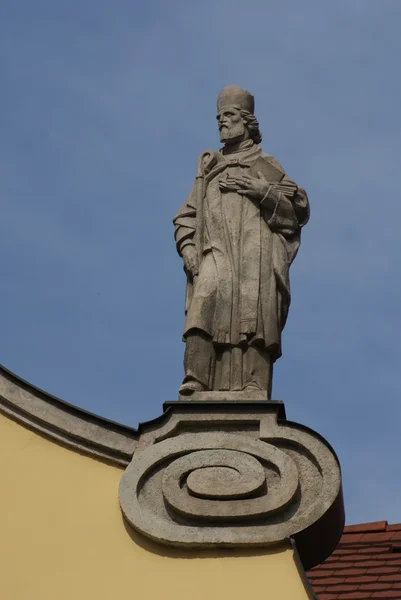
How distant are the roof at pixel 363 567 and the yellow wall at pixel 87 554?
2892mm

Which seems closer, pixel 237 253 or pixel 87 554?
pixel 87 554

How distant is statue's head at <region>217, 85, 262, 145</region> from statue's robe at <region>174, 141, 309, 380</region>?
0.29 ft

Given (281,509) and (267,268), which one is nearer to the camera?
(281,509)

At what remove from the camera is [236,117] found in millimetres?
10695

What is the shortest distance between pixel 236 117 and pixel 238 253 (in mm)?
1082

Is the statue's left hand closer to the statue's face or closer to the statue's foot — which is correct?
the statue's face

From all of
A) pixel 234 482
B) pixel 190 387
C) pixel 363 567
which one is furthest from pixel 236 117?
pixel 363 567

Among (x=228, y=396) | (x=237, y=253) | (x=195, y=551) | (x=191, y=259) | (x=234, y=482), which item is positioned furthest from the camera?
(x=191, y=259)

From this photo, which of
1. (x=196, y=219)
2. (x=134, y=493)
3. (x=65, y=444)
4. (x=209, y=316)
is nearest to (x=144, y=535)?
(x=134, y=493)

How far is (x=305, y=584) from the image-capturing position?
8.91 metres

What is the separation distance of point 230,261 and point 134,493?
5.47ft

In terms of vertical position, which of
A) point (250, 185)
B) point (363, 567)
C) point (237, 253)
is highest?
point (250, 185)

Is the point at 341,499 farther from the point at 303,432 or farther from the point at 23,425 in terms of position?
the point at 23,425

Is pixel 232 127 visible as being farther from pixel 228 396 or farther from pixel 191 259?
pixel 228 396
